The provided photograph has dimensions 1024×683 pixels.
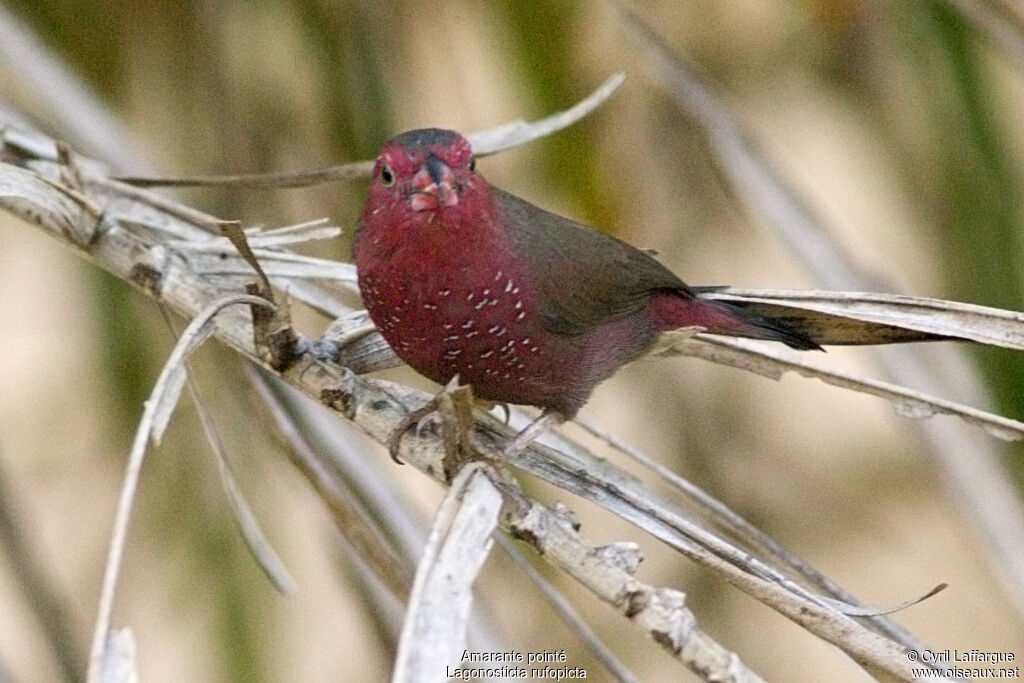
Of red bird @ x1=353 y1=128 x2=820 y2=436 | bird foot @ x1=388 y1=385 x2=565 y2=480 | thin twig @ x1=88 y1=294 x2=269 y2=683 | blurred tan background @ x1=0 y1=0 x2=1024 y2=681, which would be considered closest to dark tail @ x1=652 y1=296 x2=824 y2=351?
red bird @ x1=353 y1=128 x2=820 y2=436

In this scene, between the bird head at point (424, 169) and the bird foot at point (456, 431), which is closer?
the bird foot at point (456, 431)

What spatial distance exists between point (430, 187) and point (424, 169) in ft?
0.09

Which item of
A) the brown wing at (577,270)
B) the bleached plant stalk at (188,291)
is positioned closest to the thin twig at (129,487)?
the bleached plant stalk at (188,291)

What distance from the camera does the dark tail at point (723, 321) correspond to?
188 cm

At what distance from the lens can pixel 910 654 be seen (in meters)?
1.27

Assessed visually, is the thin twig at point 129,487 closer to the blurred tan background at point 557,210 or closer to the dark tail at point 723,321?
the blurred tan background at point 557,210

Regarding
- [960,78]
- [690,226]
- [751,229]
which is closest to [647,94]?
Answer: [690,226]

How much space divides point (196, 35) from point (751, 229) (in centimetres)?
184

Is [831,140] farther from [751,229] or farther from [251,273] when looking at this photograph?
[251,273]

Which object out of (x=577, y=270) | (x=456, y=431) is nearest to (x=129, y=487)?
(x=456, y=431)

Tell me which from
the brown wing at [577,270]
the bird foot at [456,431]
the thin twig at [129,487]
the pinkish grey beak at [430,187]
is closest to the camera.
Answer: the thin twig at [129,487]

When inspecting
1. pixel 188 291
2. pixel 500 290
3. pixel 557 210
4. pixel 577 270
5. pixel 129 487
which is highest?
pixel 557 210

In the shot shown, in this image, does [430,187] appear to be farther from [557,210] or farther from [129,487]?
[557,210]

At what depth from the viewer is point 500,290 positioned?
1.96 meters
